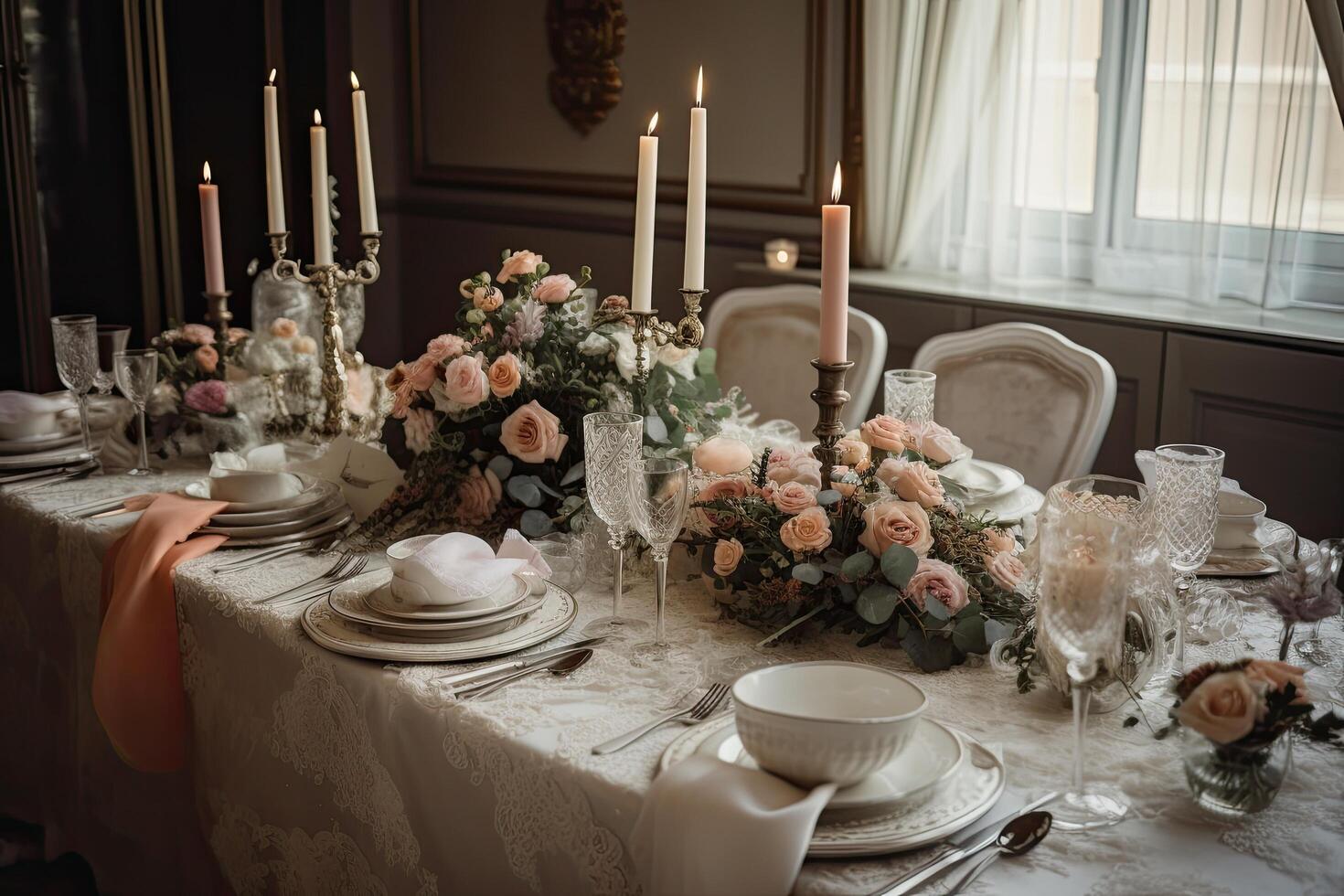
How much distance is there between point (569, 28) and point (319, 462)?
2.54m

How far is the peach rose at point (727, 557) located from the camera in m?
1.26

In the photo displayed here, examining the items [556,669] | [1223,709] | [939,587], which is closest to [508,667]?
[556,669]

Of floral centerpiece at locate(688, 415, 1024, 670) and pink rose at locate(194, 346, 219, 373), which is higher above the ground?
pink rose at locate(194, 346, 219, 373)

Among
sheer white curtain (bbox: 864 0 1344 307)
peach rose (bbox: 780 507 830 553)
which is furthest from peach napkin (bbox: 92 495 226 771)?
sheer white curtain (bbox: 864 0 1344 307)

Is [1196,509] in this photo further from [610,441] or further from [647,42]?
[647,42]

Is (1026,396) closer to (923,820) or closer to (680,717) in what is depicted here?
(680,717)

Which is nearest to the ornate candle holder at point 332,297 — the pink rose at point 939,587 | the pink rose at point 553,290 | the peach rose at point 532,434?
the pink rose at point 553,290

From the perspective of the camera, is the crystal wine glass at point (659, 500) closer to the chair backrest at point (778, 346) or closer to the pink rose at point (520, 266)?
the pink rose at point (520, 266)

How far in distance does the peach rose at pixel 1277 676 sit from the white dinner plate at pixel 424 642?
0.66m

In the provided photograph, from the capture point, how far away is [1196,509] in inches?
47.4

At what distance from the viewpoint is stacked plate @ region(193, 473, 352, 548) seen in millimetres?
1556

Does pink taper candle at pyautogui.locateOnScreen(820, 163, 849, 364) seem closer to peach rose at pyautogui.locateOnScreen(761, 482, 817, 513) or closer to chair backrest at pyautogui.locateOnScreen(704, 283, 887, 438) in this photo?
peach rose at pyautogui.locateOnScreen(761, 482, 817, 513)

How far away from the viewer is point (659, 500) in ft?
3.81

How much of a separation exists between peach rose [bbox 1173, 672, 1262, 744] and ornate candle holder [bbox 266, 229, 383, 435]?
1348mm
